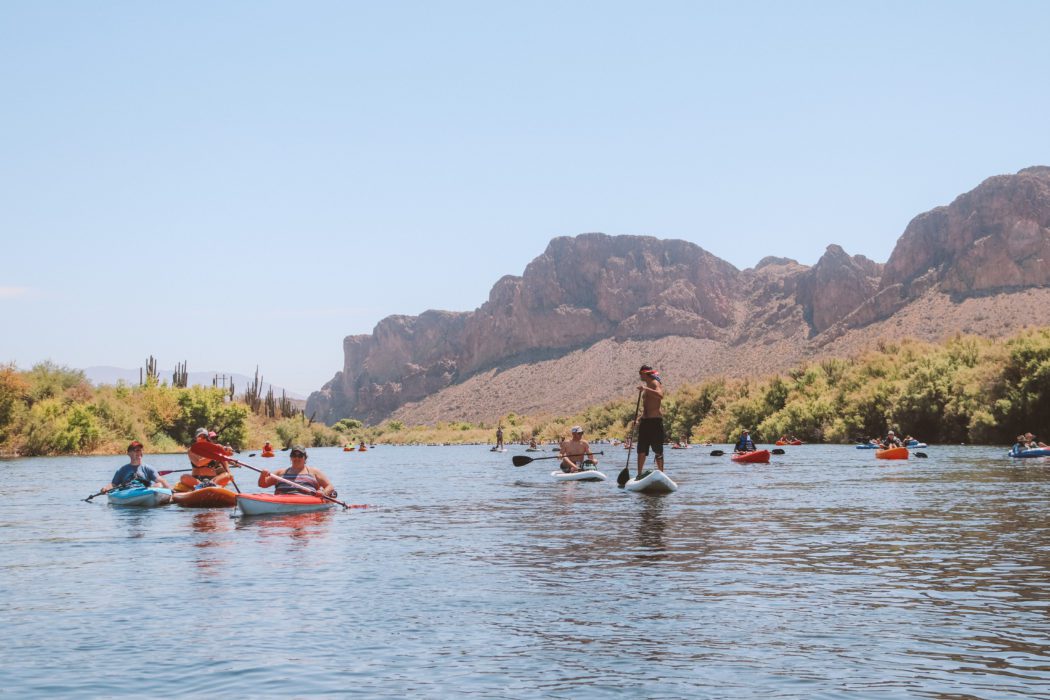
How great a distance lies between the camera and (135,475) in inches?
1126

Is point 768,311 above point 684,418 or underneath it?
above

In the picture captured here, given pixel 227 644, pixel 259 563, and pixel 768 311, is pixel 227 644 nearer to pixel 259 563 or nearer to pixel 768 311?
pixel 259 563

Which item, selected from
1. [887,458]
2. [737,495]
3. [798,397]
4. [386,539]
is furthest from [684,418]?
[386,539]

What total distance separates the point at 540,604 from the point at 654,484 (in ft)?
56.2

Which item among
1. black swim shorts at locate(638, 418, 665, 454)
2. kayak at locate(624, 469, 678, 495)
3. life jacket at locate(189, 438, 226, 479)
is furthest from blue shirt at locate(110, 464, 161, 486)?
black swim shorts at locate(638, 418, 665, 454)

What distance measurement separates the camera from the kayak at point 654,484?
92.5 feet

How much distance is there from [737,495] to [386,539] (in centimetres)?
1277

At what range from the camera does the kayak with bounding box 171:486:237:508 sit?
86.9 feet

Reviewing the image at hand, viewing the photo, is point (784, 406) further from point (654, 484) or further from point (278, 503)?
point (278, 503)

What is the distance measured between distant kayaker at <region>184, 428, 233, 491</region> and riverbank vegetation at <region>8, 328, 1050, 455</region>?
159 ft

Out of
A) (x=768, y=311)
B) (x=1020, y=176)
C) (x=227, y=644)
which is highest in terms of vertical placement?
(x=1020, y=176)

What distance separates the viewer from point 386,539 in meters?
18.6

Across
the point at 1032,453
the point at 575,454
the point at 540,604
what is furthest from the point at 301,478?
the point at 1032,453

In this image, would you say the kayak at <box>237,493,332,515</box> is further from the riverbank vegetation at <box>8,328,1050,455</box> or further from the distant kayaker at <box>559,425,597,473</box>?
the riverbank vegetation at <box>8,328,1050,455</box>
